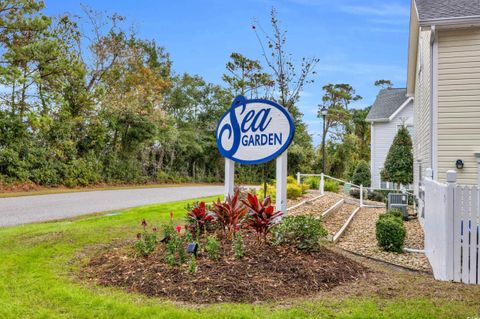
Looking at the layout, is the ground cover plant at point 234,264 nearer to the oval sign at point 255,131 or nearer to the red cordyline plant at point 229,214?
the red cordyline plant at point 229,214

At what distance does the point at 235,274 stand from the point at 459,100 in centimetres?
717

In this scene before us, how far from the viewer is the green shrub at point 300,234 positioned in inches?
221

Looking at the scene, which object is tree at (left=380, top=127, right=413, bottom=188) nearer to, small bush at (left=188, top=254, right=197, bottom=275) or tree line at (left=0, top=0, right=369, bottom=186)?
tree line at (left=0, top=0, right=369, bottom=186)

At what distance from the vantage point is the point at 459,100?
909 cm

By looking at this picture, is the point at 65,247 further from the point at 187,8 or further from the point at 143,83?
the point at 143,83

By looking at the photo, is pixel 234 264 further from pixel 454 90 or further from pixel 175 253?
pixel 454 90

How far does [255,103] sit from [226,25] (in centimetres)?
631

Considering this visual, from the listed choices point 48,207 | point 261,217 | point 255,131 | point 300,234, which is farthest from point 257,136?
point 48,207

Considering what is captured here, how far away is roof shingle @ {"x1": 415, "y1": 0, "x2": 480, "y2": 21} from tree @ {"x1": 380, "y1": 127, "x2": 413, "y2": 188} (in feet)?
32.1

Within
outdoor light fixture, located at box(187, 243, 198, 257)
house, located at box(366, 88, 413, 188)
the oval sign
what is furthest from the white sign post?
house, located at box(366, 88, 413, 188)

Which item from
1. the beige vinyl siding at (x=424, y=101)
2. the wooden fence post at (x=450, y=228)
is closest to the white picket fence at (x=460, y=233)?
the wooden fence post at (x=450, y=228)

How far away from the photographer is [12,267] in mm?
5539

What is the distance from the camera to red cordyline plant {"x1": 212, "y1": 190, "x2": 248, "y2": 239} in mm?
6051

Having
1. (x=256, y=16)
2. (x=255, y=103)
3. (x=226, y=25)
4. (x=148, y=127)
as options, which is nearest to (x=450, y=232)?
(x=255, y=103)
